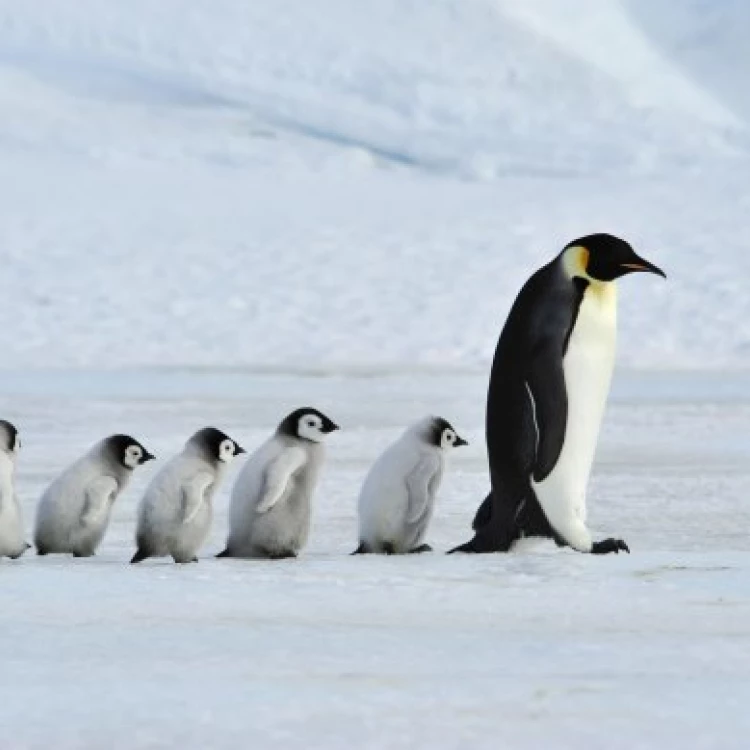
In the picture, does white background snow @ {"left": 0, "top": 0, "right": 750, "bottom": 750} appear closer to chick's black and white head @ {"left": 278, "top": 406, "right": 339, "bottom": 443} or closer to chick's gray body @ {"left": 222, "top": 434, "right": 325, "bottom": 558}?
chick's gray body @ {"left": 222, "top": 434, "right": 325, "bottom": 558}

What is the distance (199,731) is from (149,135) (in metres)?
17.7

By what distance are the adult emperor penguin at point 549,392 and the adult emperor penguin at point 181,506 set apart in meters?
0.57

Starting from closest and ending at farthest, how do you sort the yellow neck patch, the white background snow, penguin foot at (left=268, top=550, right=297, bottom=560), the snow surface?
the snow surface → the white background snow → penguin foot at (left=268, top=550, right=297, bottom=560) → the yellow neck patch

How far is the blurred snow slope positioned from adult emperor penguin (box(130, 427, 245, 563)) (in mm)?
7431

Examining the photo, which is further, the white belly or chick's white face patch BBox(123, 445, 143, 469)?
the white belly

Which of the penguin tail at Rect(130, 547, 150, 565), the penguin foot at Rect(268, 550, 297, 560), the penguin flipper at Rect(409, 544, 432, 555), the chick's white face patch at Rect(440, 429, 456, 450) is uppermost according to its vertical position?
the chick's white face patch at Rect(440, 429, 456, 450)

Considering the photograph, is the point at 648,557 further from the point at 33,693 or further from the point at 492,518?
the point at 33,693

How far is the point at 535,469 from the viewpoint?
404 centimetres

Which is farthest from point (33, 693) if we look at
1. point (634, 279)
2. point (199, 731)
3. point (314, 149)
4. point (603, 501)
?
point (314, 149)

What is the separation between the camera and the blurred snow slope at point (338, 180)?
1245 cm

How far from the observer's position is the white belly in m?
4.05

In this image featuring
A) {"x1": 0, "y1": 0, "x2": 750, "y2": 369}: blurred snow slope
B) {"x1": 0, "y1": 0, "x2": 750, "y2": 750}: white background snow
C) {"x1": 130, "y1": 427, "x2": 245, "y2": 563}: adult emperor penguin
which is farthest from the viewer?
{"x1": 0, "y1": 0, "x2": 750, "y2": 369}: blurred snow slope

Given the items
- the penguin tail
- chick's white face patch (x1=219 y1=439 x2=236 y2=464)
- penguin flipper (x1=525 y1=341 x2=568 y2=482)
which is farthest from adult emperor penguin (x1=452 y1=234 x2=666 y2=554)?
the penguin tail

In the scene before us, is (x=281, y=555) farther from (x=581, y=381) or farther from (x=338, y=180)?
(x=338, y=180)
